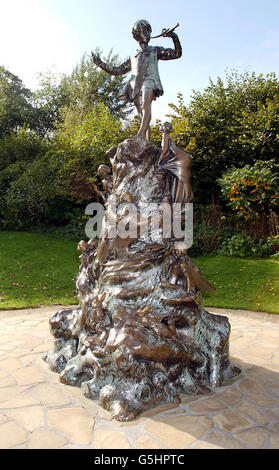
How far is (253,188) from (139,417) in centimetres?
990

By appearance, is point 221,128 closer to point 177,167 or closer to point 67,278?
point 67,278

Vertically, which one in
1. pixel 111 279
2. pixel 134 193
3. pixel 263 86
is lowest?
pixel 111 279

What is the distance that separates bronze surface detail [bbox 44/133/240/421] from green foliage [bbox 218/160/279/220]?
7.41 m

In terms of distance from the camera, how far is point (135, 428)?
3125 mm

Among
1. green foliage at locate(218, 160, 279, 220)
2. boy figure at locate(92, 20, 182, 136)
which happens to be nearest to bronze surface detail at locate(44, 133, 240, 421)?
boy figure at locate(92, 20, 182, 136)

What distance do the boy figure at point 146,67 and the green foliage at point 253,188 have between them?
7041 mm

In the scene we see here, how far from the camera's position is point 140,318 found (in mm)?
3916

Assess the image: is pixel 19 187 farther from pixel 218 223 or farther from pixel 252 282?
pixel 252 282

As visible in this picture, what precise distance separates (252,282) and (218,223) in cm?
324

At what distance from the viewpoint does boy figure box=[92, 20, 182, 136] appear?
16.6 ft

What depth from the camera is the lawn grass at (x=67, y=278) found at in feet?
27.2
